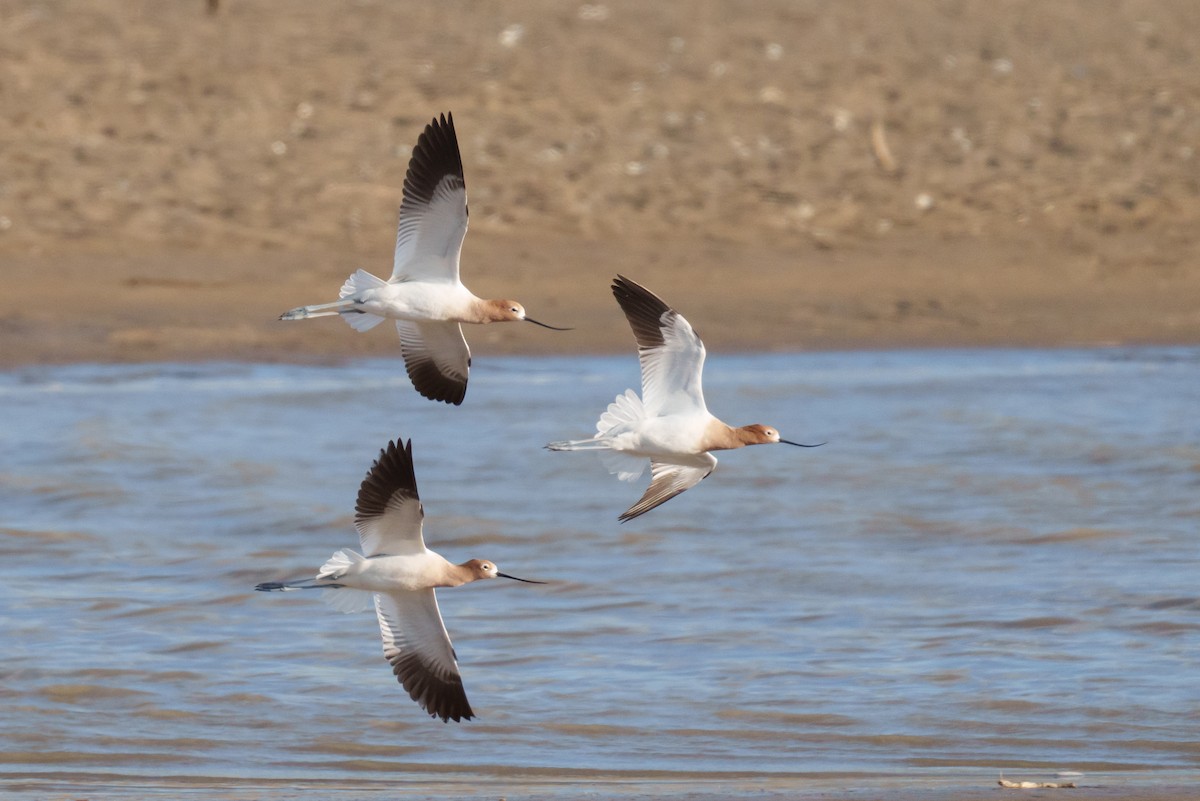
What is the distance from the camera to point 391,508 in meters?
6.99

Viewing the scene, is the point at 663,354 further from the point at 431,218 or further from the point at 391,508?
the point at 391,508

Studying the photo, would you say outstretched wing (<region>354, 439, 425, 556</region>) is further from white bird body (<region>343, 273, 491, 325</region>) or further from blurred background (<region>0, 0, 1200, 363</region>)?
blurred background (<region>0, 0, 1200, 363</region>)

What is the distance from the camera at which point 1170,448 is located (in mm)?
13891

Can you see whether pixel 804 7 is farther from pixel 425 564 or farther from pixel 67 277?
pixel 425 564

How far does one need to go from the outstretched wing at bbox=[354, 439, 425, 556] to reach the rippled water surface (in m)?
1.38

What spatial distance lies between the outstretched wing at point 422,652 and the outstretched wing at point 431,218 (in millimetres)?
1098

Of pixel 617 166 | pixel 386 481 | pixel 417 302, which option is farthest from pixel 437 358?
pixel 617 166

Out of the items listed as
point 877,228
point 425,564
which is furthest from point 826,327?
point 425,564

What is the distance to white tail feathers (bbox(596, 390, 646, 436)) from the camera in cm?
736

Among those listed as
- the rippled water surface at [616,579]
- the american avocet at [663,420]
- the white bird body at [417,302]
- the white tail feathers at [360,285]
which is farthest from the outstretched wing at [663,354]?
the rippled water surface at [616,579]

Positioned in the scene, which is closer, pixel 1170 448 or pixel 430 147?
pixel 430 147

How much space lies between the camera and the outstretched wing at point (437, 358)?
302 inches

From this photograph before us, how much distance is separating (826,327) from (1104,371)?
2.17m

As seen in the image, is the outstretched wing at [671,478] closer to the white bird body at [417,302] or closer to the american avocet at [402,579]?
the american avocet at [402,579]
